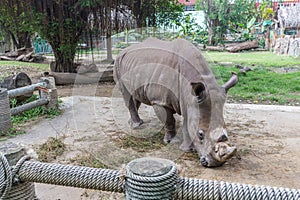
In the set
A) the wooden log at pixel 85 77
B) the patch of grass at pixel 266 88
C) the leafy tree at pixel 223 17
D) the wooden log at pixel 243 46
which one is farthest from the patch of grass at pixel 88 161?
the leafy tree at pixel 223 17

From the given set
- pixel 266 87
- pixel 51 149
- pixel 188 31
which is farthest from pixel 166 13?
pixel 51 149

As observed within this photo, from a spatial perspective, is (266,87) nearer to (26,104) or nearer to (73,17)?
(26,104)

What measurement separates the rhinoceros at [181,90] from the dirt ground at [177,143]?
0.22 m

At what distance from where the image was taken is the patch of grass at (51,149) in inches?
146

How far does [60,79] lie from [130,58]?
18.6 feet

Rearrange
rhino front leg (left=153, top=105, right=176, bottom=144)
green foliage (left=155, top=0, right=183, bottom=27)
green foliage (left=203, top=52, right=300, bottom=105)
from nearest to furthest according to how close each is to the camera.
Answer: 1. rhino front leg (left=153, top=105, right=176, bottom=144)
2. green foliage (left=203, top=52, right=300, bottom=105)
3. green foliage (left=155, top=0, right=183, bottom=27)

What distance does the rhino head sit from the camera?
3115 mm

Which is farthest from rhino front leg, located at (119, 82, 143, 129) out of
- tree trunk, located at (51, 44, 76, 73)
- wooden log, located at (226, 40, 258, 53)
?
wooden log, located at (226, 40, 258, 53)

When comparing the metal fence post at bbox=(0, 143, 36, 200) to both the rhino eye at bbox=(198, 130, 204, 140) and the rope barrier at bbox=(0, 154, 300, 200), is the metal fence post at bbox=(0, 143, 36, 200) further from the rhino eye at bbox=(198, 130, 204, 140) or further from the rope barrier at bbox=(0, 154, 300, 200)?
the rhino eye at bbox=(198, 130, 204, 140)

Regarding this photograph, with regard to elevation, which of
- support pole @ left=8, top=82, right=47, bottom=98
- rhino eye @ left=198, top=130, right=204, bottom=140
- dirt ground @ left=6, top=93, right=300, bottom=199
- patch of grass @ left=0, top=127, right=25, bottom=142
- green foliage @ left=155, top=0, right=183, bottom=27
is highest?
green foliage @ left=155, top=0, right=183, bottom=27

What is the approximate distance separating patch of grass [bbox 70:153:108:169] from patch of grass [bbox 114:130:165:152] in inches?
20.4

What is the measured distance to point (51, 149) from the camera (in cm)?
398

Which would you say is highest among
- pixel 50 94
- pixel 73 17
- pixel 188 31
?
pixel 73 17

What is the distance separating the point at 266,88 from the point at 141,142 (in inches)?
186
